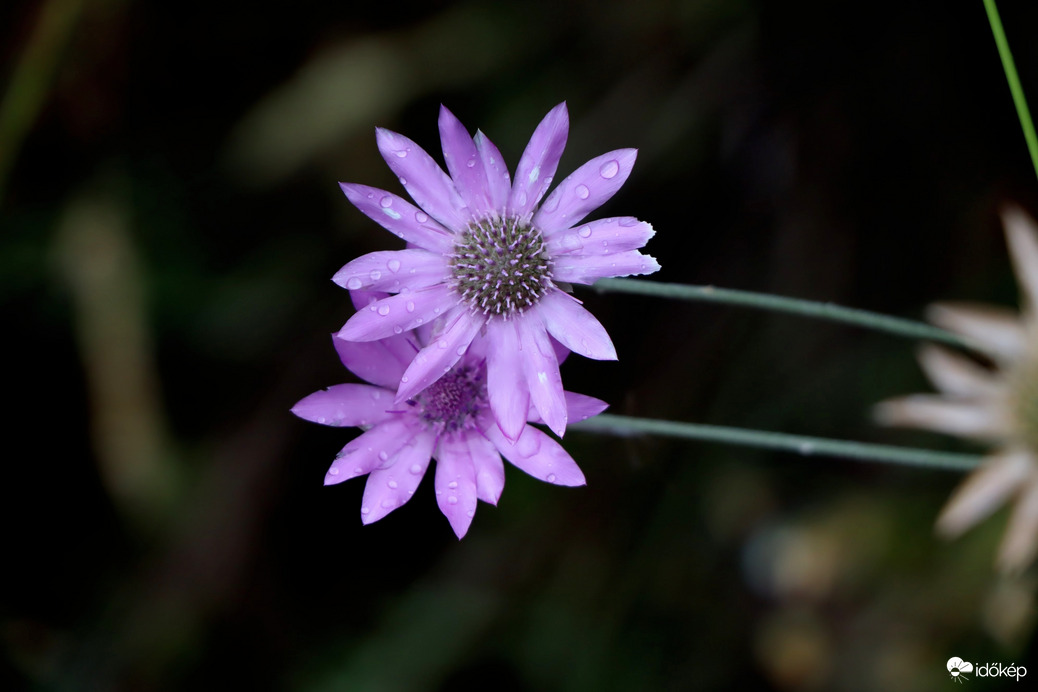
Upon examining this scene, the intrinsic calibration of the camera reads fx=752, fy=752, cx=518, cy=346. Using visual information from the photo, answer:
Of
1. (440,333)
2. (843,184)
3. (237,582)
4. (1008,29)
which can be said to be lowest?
(237,582)

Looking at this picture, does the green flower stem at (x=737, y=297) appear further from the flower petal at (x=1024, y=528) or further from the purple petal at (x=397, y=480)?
the flower petal at (x=1024, y=528)

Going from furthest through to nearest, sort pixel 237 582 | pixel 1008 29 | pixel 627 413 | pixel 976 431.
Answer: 1. pixel 237 582
2. pixel 1008 29
3. pixel 976 431
4. pixel 627 413

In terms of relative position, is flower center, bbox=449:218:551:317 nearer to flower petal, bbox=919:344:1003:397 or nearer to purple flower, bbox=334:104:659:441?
purple flower, bbox=334:104:659:441

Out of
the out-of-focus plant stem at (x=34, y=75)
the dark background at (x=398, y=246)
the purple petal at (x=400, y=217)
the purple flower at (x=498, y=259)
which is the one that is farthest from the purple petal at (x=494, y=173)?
the out-of-focus plant stem at (x=34, y=75)

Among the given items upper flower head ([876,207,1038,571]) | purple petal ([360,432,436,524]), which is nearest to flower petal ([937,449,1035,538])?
upper flower head ([876,207,1038,571])

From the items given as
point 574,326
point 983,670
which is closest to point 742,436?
point 574,326

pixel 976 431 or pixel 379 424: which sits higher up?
pixel 976 431

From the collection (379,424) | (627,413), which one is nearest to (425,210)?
(379,424)

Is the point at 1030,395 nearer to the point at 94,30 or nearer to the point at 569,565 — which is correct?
the point at 569,565
